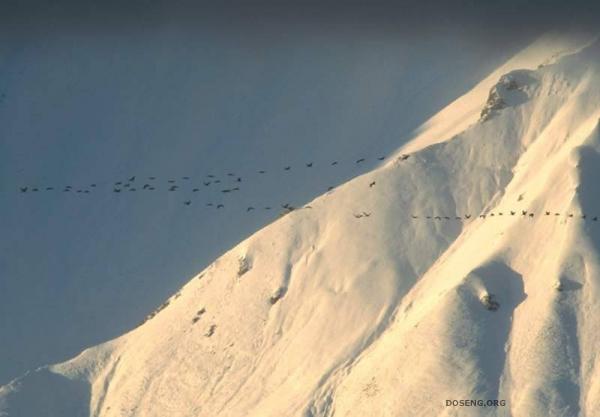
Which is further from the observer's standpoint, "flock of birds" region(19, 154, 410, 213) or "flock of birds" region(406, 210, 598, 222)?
"flock of birds" region(19, 154, 410, 213)

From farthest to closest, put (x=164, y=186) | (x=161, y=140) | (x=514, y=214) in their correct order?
1. (x=161, y=140)
2. (x=164, y=186)
3. (x=514, y=214)

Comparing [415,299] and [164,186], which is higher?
[164,186]

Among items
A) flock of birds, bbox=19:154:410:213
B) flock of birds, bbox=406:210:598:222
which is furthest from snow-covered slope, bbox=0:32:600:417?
flock of birds, bbox=19:154:410:213

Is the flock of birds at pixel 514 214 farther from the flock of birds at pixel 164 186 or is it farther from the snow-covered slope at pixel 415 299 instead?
the flock of birds at pixel 164 186

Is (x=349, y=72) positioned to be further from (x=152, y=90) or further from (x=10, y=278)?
(x=10, y=278)

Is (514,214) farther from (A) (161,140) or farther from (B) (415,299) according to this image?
(A) (161,140)

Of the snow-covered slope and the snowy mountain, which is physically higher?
the snowy mountain

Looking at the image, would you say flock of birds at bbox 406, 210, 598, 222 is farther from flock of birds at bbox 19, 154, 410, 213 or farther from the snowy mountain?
flock of birds at bbox 19, 154, 410, 213

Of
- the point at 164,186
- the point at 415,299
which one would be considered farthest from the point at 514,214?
the point at 164,186

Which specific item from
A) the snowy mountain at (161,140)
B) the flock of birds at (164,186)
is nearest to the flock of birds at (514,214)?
the snowy mountain at (161,140)

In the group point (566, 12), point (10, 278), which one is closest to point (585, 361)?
point (566, 12)
